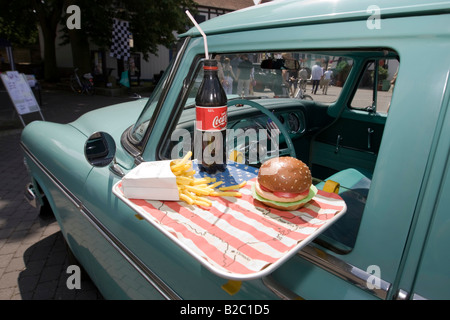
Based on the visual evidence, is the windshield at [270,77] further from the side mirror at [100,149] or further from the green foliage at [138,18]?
the green foliage at [138,18]

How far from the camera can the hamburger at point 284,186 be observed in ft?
3.46

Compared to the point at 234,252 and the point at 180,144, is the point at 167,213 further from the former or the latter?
the point at 180,144

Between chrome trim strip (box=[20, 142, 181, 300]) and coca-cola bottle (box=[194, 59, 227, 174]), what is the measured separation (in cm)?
58

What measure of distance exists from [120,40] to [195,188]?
14635mm

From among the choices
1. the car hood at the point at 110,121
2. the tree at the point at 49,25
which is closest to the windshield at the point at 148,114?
the car hood at the point at 110,121

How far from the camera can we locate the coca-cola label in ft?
4.17

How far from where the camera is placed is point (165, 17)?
14648mm

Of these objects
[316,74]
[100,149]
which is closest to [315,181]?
[316,74]

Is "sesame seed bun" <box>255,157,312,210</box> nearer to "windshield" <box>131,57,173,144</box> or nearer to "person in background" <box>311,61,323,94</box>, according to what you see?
"windshield" <box>131,57,173,144</box>

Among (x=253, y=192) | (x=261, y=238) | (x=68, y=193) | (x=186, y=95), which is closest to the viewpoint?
(x=261, y=238)

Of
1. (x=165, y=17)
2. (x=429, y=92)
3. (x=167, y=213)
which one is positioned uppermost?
(x=165, y=17)

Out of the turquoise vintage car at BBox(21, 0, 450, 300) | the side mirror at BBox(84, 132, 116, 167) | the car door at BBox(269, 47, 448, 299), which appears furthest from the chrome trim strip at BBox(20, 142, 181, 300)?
the car door at BBox(269, 47, 448, 299)

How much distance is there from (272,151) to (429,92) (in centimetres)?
155
